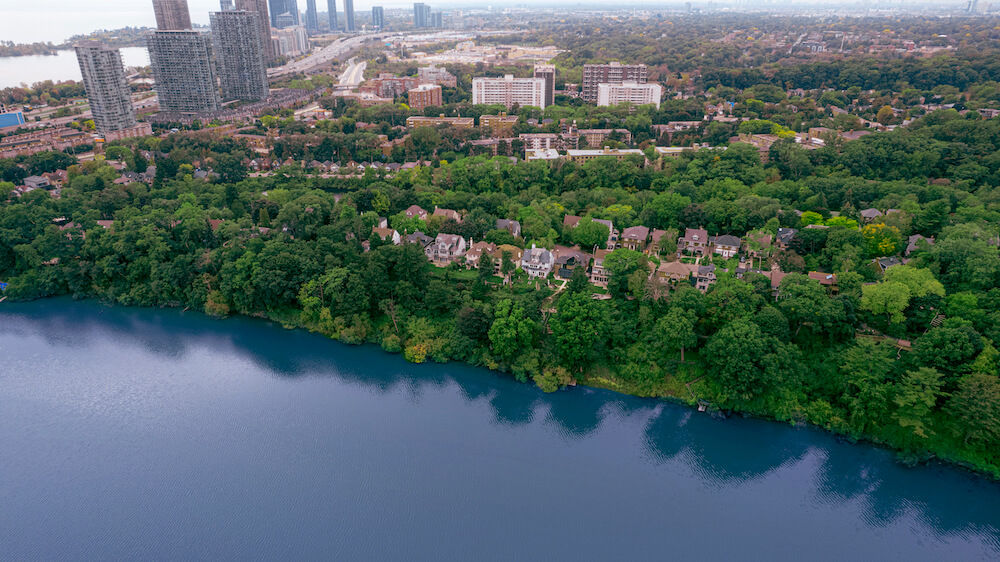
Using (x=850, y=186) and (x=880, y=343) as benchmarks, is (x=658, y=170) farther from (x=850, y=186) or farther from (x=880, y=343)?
(x=880, y=343)

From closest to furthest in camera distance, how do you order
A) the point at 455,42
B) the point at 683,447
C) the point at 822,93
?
the point at 683,447 < the point at 822,93 < the point at 455,42

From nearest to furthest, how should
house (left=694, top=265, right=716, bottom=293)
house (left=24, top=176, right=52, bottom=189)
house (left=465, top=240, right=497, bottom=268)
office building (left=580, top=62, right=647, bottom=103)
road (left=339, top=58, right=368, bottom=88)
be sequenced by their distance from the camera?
1. house (left=694, top=265, right=716, bottom=293)
2. house (left=465, top=240, right=497, bottom=268)
3. house (left=24, top=176, right=52, bottom=189)
4. office building (left=580, top=62, right=647, bottom=103)
5. road (left=339, top=58, right=368, bottom=88)

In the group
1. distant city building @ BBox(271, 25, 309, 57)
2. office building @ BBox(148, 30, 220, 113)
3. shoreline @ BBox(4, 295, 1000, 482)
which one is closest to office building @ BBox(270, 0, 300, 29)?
distant city building @ BBox(271, 25, 309, 57)

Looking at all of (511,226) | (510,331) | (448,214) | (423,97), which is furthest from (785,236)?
(423,97)

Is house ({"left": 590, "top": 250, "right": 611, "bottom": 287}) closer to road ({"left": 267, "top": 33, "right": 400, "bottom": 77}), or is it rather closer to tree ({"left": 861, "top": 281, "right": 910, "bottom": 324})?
tree ({"left": 861, "top": 281, "right": 910, "bottom": 324})

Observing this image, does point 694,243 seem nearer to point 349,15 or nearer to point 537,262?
point 537,262

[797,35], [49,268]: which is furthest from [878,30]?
[49,268]
